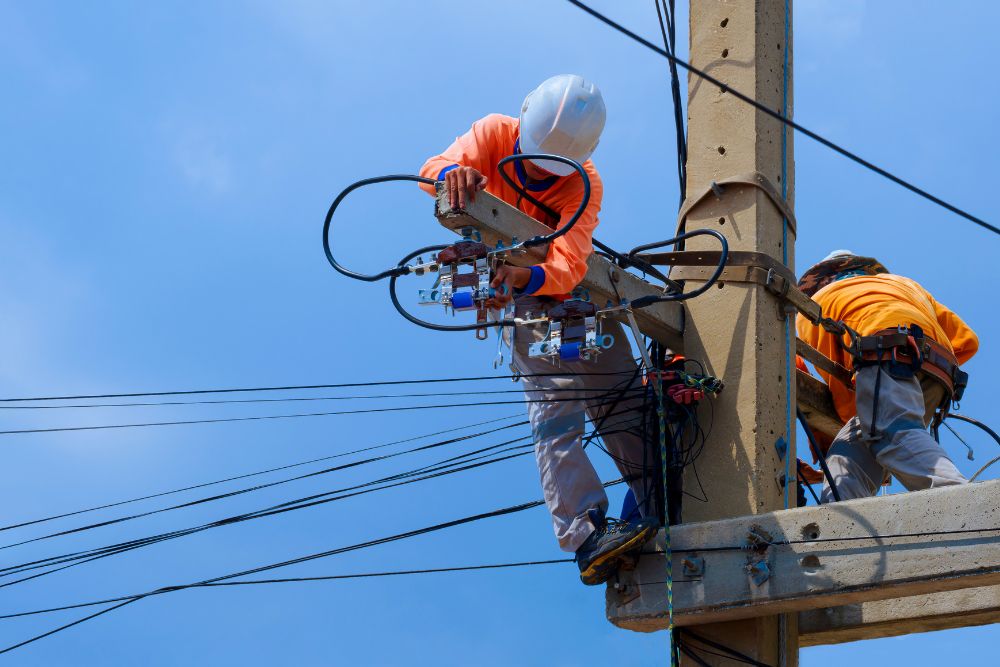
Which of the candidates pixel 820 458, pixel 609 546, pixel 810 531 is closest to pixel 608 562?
pixel 609 546

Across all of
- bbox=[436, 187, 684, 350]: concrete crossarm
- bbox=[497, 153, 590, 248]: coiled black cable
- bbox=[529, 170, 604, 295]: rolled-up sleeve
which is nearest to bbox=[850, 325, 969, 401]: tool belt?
→ bbox=[436, 187, 684, 350]: concrete crossarm

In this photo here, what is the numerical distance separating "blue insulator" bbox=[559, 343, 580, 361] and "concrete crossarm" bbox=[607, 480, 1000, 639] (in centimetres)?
80

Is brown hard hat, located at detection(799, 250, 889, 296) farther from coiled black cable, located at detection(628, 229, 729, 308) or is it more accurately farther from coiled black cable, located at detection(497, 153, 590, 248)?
coiled black cable, located at detection(497, 153, 590, 248)

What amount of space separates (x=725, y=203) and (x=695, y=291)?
64 centimetres

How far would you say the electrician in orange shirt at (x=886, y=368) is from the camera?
21.8 feet

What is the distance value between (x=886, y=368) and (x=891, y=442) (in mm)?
375

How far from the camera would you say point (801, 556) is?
5516 mm

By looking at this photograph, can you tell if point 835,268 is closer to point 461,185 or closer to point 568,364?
point 568,364

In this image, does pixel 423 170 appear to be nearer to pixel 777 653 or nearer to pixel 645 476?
pixel 645 476

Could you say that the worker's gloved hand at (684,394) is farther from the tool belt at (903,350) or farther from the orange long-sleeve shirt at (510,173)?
the tool belt at (903,350)

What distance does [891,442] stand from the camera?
21.9 ft

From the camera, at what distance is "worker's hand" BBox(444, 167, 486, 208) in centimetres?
546

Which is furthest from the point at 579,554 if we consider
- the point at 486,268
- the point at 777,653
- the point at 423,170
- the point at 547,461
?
the point at 423,170

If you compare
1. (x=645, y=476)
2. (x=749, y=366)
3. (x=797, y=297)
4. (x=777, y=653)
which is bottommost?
(x=777, y=653)
